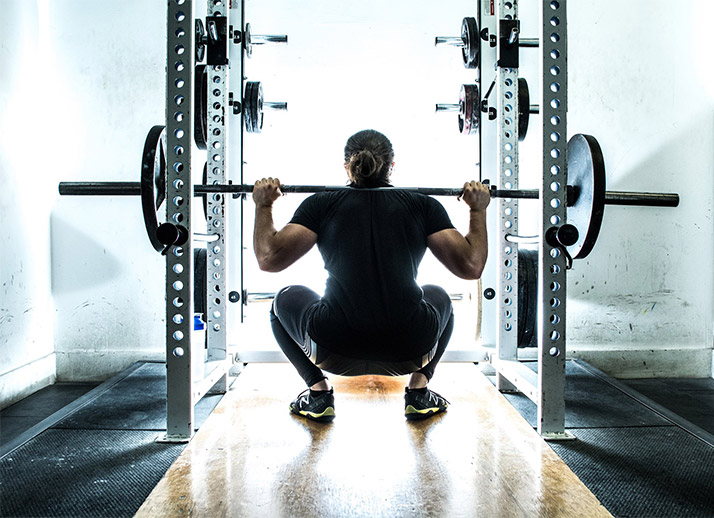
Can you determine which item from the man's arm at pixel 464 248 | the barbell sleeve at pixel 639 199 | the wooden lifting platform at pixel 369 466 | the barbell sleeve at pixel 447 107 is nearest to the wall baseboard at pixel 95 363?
the wooden lifting platform at pixel 369 466

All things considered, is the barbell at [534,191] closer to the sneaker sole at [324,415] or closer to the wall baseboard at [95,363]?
the sneaker sole at [324,415]

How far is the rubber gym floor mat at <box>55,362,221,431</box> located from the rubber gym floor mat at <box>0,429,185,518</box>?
7 cm

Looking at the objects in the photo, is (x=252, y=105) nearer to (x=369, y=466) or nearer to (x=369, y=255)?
(x=369, y=255)

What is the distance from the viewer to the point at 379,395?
2.00 meters

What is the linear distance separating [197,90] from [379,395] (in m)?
1.45

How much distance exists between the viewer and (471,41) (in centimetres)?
230

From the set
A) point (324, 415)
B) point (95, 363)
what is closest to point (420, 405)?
point (324, 415)

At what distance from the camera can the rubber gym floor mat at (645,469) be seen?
1.22 m

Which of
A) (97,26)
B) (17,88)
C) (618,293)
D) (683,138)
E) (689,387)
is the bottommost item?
(689,387)

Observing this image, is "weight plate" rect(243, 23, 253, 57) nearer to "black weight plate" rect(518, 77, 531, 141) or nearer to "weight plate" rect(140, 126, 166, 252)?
"weight plate" rect(140, 126, 166, 252)

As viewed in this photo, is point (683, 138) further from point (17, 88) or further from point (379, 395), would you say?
point (17, 88)

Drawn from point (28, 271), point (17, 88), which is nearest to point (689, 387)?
point (28, 271)

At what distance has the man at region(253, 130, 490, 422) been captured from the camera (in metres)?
1.43

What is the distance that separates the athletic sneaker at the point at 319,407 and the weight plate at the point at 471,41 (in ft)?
5.29
